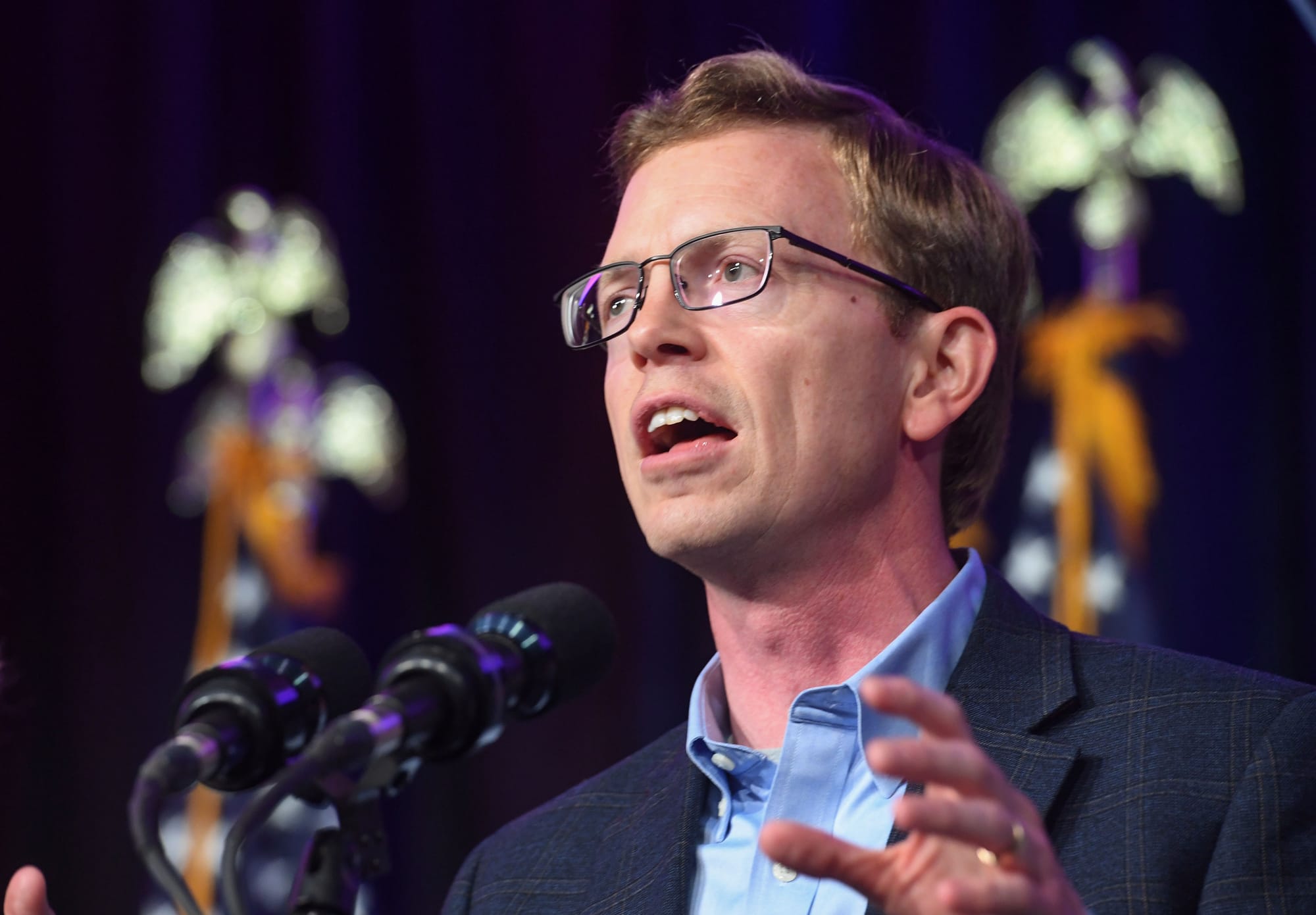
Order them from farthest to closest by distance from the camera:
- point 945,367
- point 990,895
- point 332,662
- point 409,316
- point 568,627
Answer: point 409,316 < point 945,367 < point 568,627 < point 332,662 < point 990,895

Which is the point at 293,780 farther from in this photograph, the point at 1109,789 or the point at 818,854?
the point at 1109,789

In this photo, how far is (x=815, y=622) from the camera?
1.82 meters

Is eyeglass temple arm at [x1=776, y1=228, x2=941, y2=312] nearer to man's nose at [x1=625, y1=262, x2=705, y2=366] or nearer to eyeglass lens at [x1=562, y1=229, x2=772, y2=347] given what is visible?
eyeglass lens at [x1=562, y1=229, x2=772, y2=347]

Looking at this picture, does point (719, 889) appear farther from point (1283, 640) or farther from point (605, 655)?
point (1283, 640)

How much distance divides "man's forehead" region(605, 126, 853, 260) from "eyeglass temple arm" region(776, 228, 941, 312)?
4cm

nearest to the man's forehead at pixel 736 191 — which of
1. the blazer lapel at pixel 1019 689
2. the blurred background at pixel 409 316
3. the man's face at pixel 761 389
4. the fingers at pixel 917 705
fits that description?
the man's face at pixel 761 389

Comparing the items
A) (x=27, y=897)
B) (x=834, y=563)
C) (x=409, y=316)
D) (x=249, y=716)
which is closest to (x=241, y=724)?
(x=249, y=716)

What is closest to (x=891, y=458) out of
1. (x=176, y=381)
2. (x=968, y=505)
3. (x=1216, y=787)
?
(x=968, y=505)

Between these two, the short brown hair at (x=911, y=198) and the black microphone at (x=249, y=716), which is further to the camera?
the short brown hair at (x=911, y=198)

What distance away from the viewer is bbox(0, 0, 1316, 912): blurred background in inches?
132

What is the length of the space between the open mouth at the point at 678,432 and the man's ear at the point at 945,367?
0.87ft

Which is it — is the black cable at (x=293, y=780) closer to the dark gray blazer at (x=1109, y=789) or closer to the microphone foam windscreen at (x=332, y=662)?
the microphone foam windscreen at (x=332, y=662)

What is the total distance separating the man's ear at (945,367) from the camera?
191 cm

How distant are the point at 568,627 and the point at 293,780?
429 millimetres
